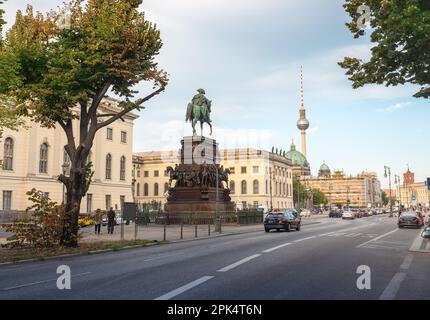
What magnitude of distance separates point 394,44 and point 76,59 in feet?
44.2

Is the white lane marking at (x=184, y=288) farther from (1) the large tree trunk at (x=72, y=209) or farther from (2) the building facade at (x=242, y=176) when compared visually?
(2) the building facade at (x=242, y=176)

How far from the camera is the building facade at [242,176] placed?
11644cm

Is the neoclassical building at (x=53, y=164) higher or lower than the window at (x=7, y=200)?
higher

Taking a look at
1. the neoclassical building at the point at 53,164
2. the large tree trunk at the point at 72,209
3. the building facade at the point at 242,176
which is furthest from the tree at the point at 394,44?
the building facade at the point at 242,176

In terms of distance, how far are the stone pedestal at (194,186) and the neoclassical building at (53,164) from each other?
53.5 ft

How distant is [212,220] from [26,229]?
21637mm

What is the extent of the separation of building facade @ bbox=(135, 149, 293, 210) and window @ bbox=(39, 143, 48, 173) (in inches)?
2085

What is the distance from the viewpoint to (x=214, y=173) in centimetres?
4106

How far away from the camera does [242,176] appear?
118m

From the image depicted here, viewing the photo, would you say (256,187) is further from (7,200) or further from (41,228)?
(41,228)

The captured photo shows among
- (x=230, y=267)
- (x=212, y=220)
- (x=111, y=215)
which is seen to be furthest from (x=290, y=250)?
(x=212, y=220)

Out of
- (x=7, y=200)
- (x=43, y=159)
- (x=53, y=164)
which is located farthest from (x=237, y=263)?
(x=53, y=164)

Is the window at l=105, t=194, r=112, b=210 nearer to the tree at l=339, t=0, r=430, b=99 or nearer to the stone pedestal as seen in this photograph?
the stone pedestal

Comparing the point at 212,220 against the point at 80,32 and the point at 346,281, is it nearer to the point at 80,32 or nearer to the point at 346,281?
the point at 80,32
